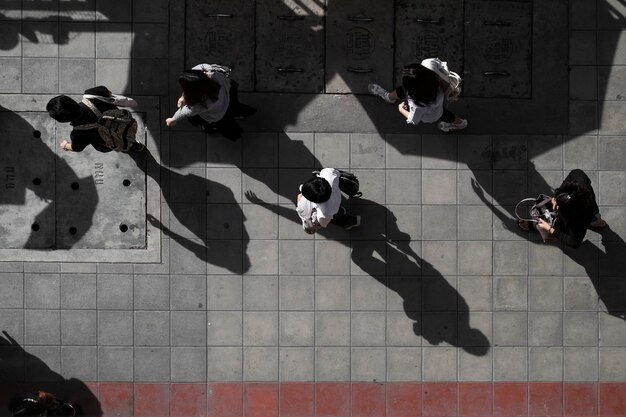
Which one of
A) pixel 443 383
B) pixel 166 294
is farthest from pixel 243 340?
pixel 443 383

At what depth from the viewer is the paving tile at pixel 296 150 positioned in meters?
7.41

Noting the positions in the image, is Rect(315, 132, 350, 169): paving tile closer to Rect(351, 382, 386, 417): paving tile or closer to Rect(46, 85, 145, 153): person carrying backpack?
Rect(46, 85, 145, 153): person carrying backpack

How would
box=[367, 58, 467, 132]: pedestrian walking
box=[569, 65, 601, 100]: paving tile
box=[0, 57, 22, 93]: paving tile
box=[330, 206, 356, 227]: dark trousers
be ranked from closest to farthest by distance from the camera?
box=[367, 58, 467, 132]: pedestrian walking < box=[330, 206, 356, 227]: dark trousers < box=[0, 57, 22, 93]: paving tile < box=[569, 65, 601, 100]: paving tile

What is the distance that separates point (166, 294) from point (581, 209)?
199 inches

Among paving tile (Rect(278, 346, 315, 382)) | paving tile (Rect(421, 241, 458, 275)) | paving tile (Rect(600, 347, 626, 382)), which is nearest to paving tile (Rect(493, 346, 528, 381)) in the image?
paving tile (Rect(600, 347, 626, 382))

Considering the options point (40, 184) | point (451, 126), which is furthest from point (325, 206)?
point (40, 184)

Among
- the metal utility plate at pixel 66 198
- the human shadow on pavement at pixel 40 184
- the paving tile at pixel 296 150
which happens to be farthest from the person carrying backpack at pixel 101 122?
the paving tile at pixel 296 150

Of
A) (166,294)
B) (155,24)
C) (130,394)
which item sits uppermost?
(155,24)

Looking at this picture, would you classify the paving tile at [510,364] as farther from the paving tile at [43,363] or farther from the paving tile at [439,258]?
the paving tile at [43,363]

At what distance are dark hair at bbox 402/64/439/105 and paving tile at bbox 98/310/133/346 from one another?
177 inches

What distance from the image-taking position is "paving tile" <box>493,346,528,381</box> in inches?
292

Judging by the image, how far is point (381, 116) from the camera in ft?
24.4

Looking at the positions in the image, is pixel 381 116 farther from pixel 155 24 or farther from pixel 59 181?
pixel 59 181

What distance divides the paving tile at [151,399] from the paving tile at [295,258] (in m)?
2.17
